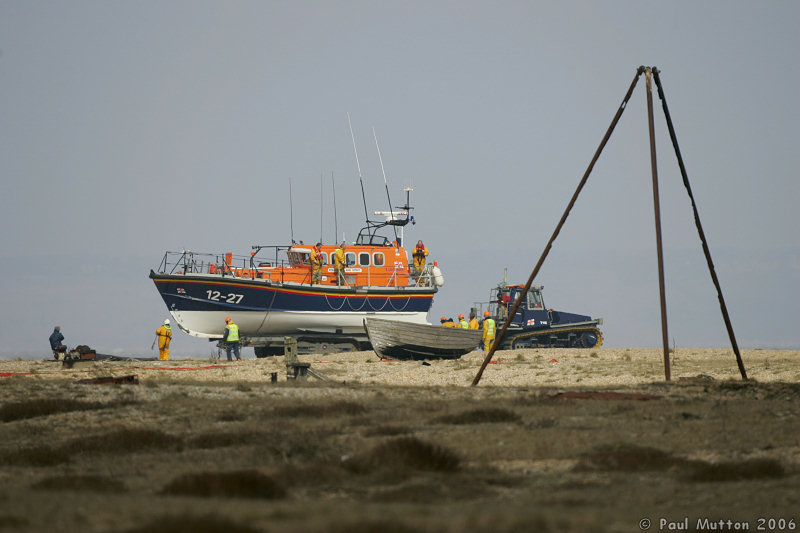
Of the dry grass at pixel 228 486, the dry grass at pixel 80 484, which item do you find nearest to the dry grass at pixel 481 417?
the dry grass at pixel 228 486

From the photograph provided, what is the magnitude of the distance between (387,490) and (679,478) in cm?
297

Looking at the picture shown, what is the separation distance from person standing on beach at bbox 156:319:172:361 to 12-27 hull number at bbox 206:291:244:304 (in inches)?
85.7

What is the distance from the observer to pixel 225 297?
39469mm

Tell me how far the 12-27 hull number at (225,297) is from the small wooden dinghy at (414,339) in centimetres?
821

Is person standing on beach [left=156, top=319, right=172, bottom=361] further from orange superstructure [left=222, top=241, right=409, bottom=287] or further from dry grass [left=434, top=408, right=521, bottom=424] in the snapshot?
dry grass [left=434, top=408, right=521, bottom=424]

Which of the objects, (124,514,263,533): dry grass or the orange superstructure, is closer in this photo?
(124,514,263,533): dry grass

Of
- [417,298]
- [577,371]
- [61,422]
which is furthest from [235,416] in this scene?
[417,298]

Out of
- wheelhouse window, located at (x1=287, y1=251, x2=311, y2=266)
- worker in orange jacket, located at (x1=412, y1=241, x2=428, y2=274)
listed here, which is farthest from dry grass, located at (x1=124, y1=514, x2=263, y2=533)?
worker in orange jacket, located at (x1=412, y1=241, x2=428, y2=274)

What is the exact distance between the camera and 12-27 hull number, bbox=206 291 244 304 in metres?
39.3

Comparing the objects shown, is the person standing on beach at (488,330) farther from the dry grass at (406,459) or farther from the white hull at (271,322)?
the dry grass at (406,459)

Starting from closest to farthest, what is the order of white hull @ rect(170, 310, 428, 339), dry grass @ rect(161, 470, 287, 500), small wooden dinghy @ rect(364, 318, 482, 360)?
dry grass @ rect(161, 470, 287, 500), small wooden dinghy @ rect(364, 318, 482, 360), white hull @ rect(170, 310, 428, 339)

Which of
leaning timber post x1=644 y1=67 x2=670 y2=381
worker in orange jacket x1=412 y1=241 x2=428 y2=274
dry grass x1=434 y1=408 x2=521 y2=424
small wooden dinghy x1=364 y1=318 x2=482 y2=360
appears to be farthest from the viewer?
worker in orange jacket x1=412 y1=241 x2=428 y2=274

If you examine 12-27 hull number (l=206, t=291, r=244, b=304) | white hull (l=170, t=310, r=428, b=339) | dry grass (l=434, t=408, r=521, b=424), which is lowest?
dry grass (l=434, t=408, r=521, b=424)

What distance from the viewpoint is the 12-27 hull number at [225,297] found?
3931 centimetres
